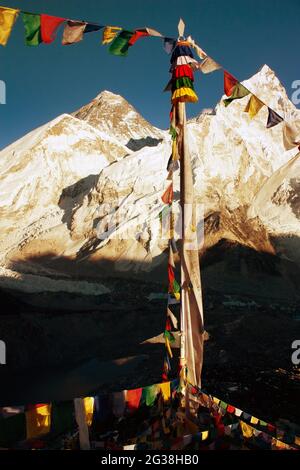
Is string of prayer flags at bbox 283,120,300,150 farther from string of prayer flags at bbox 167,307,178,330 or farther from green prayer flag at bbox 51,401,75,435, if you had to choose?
green prayer flag at bbox 51,401,75,435

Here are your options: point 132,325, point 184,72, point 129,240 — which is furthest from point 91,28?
point 129,240

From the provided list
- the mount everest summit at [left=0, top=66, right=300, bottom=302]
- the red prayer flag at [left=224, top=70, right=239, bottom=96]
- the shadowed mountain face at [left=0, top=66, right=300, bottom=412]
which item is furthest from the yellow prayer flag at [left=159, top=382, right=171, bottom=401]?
the mount everest summit at [left=0, top=66, right=300, bottom=302]

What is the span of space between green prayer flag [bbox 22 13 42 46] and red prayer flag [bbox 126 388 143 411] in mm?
4631

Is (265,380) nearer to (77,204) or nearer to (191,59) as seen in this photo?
(191,59)

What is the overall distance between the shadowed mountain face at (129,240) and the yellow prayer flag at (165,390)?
670 cm

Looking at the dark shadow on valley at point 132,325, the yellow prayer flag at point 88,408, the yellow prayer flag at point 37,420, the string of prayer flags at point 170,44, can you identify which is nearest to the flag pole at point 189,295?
the string of prayer flags at point 170,44

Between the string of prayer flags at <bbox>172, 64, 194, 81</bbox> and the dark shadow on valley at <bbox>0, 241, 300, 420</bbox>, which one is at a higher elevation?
the string of prayer flags at <bbox>172, 64, 194, 81</bbox>

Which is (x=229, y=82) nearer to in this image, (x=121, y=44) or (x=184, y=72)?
(x=184, y=72)

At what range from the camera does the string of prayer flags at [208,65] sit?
260 inches

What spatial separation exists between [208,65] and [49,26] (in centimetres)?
215

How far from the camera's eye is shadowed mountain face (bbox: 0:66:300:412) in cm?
1894

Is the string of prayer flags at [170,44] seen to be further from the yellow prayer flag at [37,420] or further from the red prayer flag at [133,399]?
the yellow prayer flag at [37,420]

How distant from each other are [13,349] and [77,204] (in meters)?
28.8
